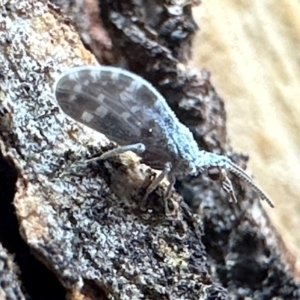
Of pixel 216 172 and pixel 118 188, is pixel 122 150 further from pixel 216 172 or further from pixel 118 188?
pixel 216 172

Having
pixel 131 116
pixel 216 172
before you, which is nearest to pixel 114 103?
pixel 131 116

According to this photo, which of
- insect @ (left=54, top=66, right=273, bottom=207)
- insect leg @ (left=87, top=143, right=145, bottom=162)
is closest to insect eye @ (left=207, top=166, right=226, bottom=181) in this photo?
insect @ (left=54, top=66, right=273, bottom=207)

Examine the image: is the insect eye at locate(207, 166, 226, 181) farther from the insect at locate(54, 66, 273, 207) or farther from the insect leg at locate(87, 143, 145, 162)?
the insect leg at locate(87, 143, 145, 162)

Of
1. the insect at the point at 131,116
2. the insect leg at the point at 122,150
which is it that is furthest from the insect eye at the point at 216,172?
the insect leg at the point at 122,150

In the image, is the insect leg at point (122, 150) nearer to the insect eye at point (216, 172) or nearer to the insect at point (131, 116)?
the insect at point (131, 116)

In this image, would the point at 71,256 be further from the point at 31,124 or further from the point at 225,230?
the point at 225,230

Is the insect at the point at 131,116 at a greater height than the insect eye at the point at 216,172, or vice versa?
the insect at the point at 131,116
